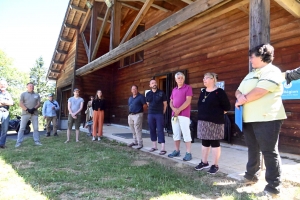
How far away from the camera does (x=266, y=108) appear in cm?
190

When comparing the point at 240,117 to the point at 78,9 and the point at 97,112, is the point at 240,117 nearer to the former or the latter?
the point at 97,112

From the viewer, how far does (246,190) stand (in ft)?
6.91

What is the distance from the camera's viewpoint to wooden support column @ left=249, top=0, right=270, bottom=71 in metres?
2.29

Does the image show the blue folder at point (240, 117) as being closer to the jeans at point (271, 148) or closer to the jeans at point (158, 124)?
the jeans at point (271, 148)

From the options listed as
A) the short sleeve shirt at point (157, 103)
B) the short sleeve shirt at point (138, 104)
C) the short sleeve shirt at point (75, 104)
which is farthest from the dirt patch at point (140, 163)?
the short sleeve shirt at point (75, 104)

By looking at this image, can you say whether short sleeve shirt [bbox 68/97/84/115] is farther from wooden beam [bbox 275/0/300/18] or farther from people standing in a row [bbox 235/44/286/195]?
wooden beam [bbox 275/0/300/18]

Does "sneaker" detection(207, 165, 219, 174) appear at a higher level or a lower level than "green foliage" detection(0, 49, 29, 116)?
lower

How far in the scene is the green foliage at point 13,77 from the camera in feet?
74.4

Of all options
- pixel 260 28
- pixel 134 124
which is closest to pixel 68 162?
pixel 134 124

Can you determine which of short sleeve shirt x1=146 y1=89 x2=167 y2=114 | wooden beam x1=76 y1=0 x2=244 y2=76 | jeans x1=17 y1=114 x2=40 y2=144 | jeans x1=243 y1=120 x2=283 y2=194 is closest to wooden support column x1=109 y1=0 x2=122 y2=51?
wooden beam x1=76 y1=0 x2=244 y2=76

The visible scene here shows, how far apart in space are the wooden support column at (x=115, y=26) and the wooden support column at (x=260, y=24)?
395 cm

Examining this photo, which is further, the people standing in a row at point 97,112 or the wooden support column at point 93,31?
the wooden support column at point 93,31

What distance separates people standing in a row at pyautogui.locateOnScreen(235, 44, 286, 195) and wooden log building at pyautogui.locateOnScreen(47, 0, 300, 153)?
1.39 feet

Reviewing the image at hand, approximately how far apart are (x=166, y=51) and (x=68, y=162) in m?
4.67
